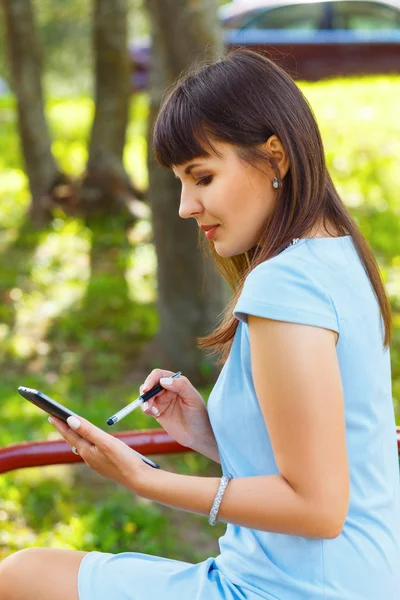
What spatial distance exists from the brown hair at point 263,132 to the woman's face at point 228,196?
2 cm

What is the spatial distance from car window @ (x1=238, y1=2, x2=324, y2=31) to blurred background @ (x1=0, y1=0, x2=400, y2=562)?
0.02 meters

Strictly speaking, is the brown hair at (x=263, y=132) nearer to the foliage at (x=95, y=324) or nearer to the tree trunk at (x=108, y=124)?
the foliage at (x=95, y=324)

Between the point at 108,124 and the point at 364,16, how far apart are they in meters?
5.43

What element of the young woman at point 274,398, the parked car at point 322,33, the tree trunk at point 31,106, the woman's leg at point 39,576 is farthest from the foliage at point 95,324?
the young woman at point 274,398

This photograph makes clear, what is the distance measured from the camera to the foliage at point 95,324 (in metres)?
3.86

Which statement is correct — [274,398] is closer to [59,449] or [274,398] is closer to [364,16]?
[59,449]

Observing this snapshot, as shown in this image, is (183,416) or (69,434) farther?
(183,416)

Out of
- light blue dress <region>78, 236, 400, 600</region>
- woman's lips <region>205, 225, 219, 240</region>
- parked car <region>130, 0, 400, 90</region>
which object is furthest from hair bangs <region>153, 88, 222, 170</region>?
parked car <region>130, 0, 400, 90</region>

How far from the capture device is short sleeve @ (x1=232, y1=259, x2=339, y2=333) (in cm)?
144

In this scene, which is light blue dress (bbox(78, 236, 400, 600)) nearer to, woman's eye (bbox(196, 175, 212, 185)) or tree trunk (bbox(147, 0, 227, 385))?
woman's eye (bbox(196, 175, 212, 185))

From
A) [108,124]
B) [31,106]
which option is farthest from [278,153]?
[31,106]

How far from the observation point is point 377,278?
66.4 inches

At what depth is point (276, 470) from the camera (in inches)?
62.0

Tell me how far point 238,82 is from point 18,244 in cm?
616
